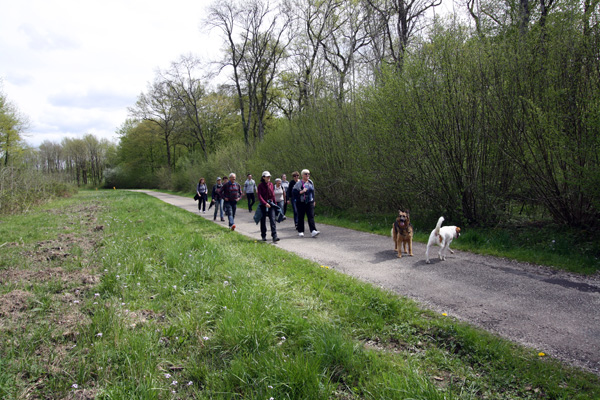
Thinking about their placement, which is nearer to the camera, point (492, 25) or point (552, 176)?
point (552, 176)

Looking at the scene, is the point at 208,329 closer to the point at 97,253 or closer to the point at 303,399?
the point at 303,399

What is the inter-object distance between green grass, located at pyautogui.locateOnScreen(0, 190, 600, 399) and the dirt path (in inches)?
16.1

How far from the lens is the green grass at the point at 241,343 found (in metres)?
2.82

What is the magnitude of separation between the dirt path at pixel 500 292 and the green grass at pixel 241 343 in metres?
0.41

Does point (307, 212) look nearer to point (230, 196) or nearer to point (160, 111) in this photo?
point (230, 196)

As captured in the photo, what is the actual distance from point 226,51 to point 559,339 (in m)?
32.1

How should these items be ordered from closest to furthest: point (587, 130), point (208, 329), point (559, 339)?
point (559, 339) < point (208, 329) < point (587, 130)

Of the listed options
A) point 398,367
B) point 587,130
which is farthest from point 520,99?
point 398,367

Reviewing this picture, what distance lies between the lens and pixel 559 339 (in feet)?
11.7

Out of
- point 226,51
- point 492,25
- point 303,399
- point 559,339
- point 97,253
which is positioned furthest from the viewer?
point 226,51

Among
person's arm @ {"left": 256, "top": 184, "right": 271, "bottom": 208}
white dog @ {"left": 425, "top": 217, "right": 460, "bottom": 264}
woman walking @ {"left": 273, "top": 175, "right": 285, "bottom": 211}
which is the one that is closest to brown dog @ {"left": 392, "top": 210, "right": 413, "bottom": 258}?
white dog @ {"left": 425, "top": 217, "right": 460, "bottom": 264}

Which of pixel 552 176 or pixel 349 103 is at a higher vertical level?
pixel 349 103

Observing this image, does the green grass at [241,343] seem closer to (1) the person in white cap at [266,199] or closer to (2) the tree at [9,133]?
(1) the person in white cap at [266,199]

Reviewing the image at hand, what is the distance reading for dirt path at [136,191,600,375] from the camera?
11.9 feet
